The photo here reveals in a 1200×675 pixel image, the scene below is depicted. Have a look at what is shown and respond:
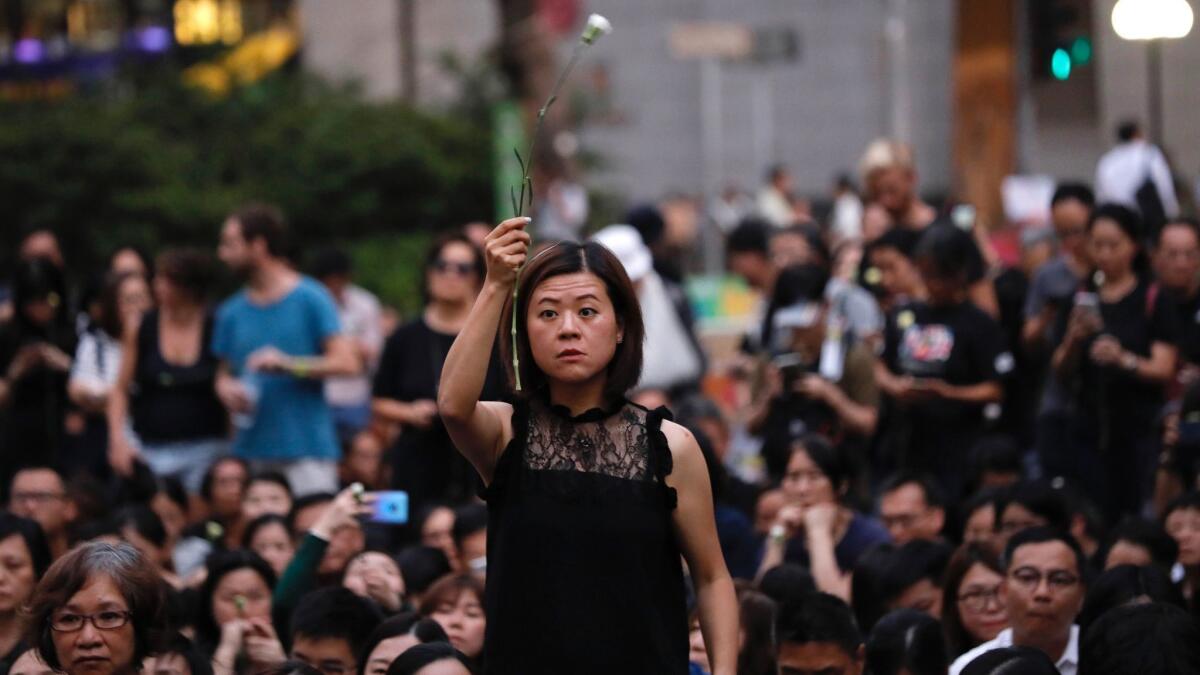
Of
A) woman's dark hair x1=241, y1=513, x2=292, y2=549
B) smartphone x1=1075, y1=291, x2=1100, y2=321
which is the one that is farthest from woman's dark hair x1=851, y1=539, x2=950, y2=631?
woman's dark hair x1=241, y1=513, x2=292, y2=549

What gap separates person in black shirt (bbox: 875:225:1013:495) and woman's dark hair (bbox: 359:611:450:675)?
4.10 meters

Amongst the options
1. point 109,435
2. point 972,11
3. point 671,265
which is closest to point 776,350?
point 671,265

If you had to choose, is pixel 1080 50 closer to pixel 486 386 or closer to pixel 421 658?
pixel 486 386

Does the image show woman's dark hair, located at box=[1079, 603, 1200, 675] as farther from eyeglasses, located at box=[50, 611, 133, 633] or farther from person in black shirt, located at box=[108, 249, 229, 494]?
person in black shirt, located at box=[108, 249, 229, 494]

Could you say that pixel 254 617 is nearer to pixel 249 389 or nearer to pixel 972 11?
pixel 249 389

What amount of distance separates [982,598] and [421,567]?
214cm

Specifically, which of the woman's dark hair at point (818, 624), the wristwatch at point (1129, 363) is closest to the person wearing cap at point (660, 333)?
the wristwatch at point (1129, 363)

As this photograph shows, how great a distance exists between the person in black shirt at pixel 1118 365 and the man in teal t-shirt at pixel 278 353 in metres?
3.40

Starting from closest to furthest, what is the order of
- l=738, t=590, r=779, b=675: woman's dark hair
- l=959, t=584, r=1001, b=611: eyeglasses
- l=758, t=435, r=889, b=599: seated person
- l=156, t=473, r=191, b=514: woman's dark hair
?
1. l=738, t=590, r=779, b=675: woman's dark hair
2. l=959, t=584, r=1001, b=611: eyeglasses
3. l=758, t=435, r=889, b=599: seated person
4. l=156, t=473, r=191, b=514: woman's dark hair

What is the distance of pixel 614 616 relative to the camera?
4.84m

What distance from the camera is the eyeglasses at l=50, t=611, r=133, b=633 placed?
566cm

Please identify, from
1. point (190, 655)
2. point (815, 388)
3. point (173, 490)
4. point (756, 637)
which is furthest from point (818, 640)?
point (173, 490)

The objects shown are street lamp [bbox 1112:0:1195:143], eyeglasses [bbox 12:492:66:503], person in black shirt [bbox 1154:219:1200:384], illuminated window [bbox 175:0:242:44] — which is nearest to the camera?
eyeglasses [bbox 12:492:66:503]

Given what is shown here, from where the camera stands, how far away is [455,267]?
975cm
